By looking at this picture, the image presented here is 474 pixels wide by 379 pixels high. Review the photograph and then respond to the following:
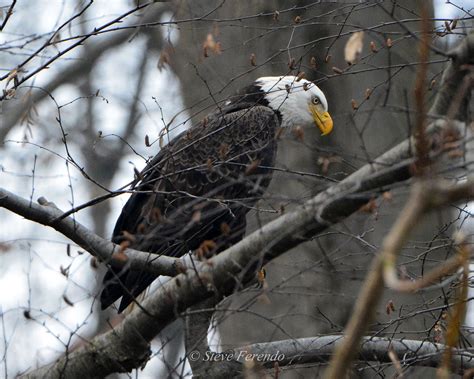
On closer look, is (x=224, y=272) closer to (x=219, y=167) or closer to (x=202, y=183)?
(x=219, y=167)

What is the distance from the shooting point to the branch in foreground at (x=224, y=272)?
309 centimetres

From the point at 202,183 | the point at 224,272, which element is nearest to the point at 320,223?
the point at 224,272

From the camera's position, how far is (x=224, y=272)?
11.4 feet

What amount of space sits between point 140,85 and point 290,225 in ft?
23.2

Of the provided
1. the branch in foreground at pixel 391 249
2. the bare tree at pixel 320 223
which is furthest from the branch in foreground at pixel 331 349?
the branch in foreground at pixel 391 249

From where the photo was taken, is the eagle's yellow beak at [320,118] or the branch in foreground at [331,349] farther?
the eagle's yellow beak at [320,118]

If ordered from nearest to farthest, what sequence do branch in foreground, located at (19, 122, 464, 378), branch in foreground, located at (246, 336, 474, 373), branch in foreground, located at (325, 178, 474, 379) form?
branch in foreground, located at (325, 178, 474, 379)
branch in foreground, located at (19, 122, 464, 378)
branch in foreground, located at (246, 336, 474, 373)

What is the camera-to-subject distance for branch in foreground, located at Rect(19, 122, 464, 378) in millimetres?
3092

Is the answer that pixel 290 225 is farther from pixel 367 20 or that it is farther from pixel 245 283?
pixel 367 20

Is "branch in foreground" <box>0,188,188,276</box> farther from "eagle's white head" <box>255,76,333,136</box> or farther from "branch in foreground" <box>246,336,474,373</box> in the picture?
"eagle's white head" <box>255,76,333,136</box>

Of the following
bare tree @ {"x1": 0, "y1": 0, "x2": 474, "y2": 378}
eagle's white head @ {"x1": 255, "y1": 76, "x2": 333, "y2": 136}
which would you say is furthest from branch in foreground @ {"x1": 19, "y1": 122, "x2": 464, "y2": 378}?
eagle's white head @ {"x1": 255, "y1": 76, "x2": 333, "y2": 136}

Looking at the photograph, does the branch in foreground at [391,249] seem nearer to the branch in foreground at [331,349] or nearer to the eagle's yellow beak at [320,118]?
the branch in foreground at [331,349]

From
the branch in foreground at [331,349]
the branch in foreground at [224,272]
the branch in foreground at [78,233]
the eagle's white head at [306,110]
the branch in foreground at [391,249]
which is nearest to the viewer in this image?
the branch in foreground at [391,249]

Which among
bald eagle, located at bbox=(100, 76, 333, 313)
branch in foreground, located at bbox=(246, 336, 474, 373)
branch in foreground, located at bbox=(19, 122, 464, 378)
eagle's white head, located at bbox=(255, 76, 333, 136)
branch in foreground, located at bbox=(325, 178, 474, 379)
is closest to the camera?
branch in foreground, located at bbox=(325, 178, 474, 379)
